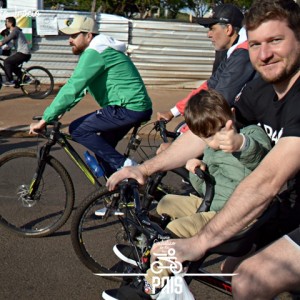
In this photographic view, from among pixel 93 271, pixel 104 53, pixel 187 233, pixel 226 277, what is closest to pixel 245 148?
pixel 187 233

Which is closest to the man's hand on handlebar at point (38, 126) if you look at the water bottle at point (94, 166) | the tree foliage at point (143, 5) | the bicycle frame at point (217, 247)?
the water bottle at point (94, 166)

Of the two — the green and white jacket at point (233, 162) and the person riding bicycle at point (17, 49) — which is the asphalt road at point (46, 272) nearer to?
the green and white jacket at point (233, 162)

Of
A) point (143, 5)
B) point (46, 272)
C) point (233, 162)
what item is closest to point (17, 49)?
point (46, 272)

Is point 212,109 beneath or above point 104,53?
above

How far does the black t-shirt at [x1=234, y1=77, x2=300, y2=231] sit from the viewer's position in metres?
2.35

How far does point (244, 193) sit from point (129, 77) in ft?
8.78

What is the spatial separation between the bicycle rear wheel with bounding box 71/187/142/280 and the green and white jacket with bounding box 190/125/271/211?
773 millimetres

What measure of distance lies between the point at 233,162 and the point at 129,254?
0.70 meters

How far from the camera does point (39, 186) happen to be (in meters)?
4.63

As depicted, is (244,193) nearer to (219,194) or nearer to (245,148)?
(245,148)

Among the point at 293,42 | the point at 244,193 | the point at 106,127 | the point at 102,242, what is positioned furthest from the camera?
the point at 106,127

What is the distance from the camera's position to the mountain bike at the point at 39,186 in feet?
14.7

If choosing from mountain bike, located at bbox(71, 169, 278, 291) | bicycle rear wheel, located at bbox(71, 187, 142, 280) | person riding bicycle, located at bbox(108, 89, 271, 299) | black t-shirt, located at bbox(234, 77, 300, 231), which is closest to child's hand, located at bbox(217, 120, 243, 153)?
person riding bicycle, located at bbox(108, 89, 271, 299)

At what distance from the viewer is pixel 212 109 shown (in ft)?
→ 7.98
